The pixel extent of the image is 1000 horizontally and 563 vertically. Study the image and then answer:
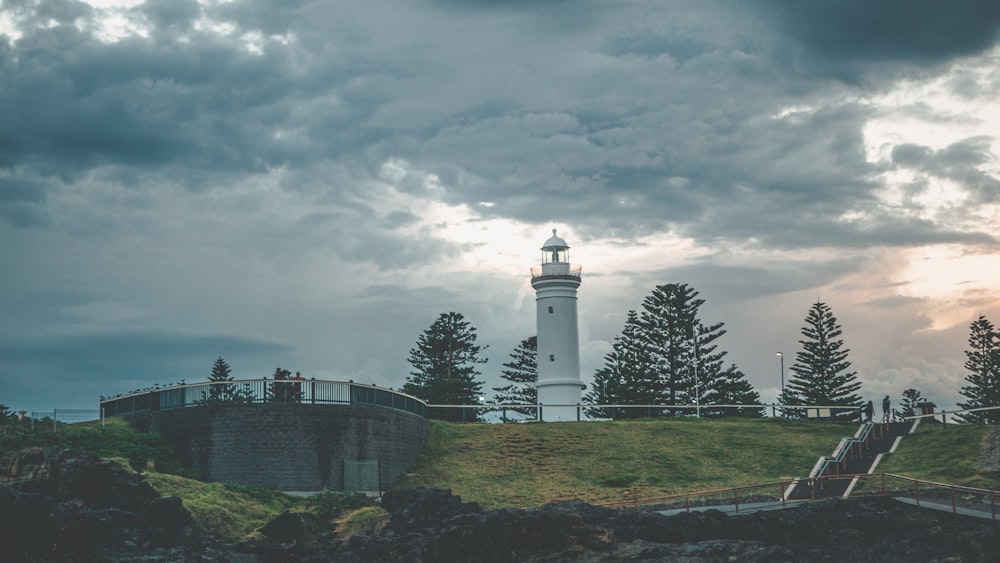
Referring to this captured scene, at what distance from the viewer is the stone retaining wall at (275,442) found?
42875 millimetres

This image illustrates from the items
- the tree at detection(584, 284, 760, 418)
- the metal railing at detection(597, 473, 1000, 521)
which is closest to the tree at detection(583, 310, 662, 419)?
the tree at detection(584, 284, 760, 418)

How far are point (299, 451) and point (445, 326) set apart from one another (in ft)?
139

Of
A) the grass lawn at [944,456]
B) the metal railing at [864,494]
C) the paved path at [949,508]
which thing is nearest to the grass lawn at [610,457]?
the metal railing at [864,494]

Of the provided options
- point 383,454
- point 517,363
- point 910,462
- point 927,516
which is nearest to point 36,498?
point 383,454

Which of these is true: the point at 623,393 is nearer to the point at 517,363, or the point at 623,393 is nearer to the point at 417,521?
the point at 517,363

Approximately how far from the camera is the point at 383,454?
46.5m

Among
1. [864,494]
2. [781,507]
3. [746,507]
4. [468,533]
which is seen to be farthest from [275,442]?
[864,494]

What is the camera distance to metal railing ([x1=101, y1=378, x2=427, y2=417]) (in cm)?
4466

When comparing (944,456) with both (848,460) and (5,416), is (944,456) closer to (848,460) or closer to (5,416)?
(848,460)

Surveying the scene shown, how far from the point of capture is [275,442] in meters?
43.3

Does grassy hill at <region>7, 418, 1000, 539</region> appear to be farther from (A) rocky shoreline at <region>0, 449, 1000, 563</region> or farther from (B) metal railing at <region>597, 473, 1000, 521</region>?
(A) rocky shoreline at <region>0, 449, 1000, 563</region>

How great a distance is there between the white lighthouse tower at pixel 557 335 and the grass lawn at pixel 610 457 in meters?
5.39

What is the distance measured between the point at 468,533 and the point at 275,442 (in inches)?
571

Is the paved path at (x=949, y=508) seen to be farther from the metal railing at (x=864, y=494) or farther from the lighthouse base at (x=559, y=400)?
the lighthouse base at (x=559, y=400)
